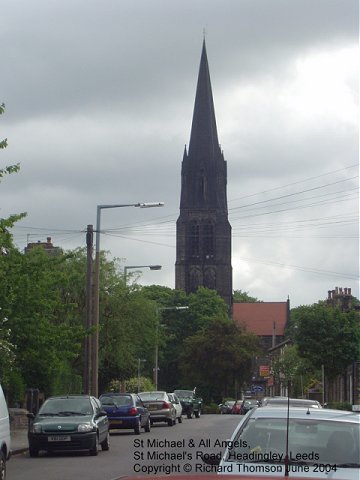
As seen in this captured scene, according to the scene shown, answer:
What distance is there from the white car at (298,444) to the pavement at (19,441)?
15596mm

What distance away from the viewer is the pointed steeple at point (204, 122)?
421ft

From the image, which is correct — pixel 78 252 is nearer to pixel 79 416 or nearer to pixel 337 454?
pixel 79 416

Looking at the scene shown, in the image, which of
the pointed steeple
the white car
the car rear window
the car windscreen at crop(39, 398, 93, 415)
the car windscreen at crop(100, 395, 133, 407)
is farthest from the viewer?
the pointed steeple

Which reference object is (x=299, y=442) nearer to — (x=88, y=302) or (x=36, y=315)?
(x=36, y=315)

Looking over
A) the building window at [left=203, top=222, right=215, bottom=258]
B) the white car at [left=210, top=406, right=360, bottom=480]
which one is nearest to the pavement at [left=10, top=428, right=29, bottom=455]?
the white car at [left=210, top=406, right=360, bottom=480]

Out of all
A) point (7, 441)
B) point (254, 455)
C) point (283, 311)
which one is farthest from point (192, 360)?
point (254, 455)

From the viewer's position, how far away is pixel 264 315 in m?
156

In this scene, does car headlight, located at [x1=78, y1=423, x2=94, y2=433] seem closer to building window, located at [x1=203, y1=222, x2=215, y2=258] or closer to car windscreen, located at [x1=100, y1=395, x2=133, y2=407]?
car windscreen, located at [x1=100, y1=395, x2=133, y2=407]

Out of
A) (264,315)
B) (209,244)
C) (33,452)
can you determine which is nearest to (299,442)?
(33,452)

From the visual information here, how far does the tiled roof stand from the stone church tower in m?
15.6

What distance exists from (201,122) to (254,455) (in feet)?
403

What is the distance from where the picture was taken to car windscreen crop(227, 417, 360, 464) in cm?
916

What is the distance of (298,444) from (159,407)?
30834mm

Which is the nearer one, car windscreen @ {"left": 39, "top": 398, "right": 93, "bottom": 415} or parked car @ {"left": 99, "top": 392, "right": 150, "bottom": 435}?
car windscreen @ {"left": 39, "top": 398, "right": 93, "bottom": 415}
